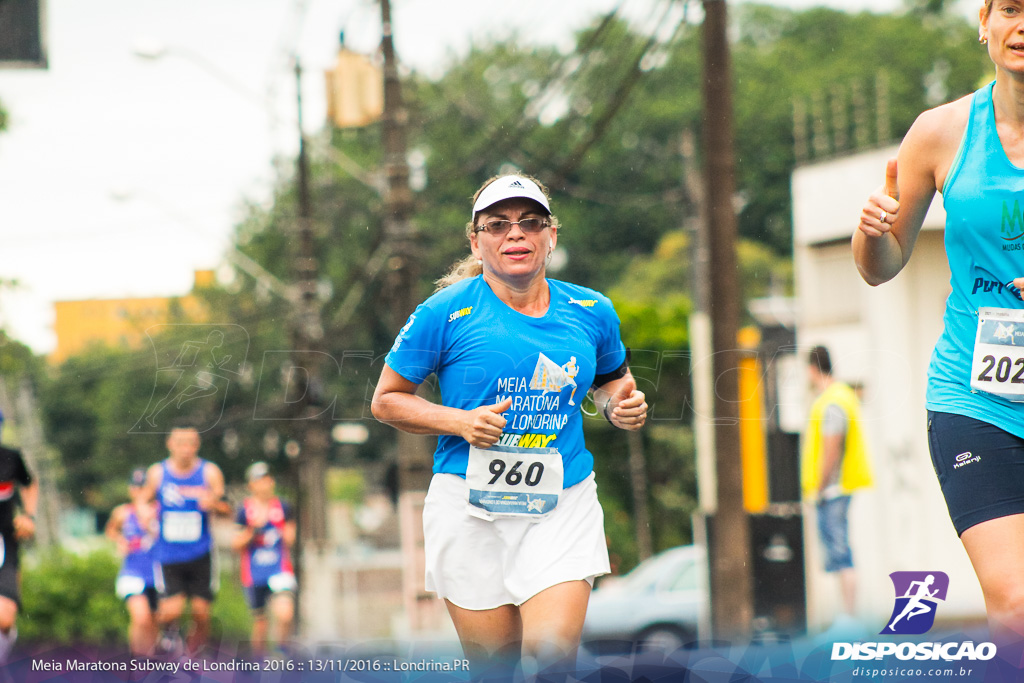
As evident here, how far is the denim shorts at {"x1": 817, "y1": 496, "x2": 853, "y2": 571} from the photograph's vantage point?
8477 mm

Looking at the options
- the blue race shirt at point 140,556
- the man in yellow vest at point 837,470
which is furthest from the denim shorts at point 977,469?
the blue race shirt at point 140,556

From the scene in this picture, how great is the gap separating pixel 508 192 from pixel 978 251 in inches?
57.3

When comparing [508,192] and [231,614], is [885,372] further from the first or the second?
[231,614]

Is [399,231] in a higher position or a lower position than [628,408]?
higher

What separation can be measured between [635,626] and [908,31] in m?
35.5

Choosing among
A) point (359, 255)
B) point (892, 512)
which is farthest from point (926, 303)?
point (359, 255)

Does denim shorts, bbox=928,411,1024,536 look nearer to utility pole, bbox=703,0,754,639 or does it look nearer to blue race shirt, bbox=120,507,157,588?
utility pole, bbox=703,0,754,639

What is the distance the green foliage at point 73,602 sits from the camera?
51.9 feet

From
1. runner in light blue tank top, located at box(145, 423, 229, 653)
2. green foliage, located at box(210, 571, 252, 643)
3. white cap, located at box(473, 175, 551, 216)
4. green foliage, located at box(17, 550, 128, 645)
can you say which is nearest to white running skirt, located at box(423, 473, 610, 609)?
white cap, located at box(473, 175, 551, 216)

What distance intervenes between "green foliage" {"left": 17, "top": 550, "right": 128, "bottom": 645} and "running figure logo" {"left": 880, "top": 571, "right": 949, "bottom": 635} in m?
12.3

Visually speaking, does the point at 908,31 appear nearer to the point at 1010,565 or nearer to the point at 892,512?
the point at 892,512

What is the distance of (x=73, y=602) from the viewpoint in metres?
16.5

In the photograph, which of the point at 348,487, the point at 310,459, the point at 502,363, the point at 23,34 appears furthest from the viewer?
the point at 348,487

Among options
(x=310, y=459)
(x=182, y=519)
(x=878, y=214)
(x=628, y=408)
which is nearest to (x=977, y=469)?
(x=878, y=214)
